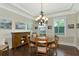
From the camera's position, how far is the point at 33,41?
11.9 ft

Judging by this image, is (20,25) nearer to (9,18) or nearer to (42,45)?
(9,18)

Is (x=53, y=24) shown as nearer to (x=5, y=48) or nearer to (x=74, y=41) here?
(x=74, y=41)

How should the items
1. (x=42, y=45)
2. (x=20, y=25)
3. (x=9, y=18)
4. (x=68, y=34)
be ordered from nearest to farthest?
(x=9, y=18), (x=20, y=25), (x=68, y=34), (x=42, y=45)

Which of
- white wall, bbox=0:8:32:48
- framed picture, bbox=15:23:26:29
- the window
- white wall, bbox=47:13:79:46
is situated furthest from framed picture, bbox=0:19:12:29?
the window

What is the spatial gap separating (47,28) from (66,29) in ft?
1.95

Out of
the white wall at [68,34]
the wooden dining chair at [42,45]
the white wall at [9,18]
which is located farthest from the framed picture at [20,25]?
the wooden dining chair at [42,45]

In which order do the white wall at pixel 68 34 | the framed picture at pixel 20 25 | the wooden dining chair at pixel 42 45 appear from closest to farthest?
the framed picture at pixel 20 25 < the white wall at pixel 68 34 < the wooden dining chair at pixel 42 45

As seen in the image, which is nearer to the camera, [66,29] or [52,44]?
[66,29]

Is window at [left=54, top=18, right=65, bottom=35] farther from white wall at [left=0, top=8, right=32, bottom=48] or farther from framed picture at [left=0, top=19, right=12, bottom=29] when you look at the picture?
framed picture at [left=0, top=19, right=12, bottom=29]

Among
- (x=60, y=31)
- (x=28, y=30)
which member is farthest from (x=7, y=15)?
(x=60, y=31)

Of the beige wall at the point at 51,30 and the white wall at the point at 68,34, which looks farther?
the white wall at the point at 68,34

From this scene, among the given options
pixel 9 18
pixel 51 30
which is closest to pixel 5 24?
pixel 9 18

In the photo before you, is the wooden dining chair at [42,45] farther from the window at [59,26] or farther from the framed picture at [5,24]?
the framed picture at [5,24]

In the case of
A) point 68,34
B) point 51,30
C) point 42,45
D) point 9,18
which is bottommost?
point 42,45
